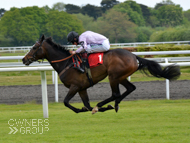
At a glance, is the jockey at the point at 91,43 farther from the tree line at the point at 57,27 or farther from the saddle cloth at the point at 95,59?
the tree line at the point at 57,27

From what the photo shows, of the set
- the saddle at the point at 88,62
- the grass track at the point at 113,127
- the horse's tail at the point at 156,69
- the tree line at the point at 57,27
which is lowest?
the grass track at the point at 113,127

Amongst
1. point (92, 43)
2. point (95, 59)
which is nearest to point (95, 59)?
point (95, 59)

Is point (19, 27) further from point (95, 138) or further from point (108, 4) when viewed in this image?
point (108, 4)

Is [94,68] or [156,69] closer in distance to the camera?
[94,68]

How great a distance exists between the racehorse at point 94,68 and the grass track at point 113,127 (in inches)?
11.3

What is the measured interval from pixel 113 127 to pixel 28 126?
1.18 m

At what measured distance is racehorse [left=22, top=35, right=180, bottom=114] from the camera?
5008 millimetres

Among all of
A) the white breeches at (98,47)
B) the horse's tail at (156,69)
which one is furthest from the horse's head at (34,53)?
the horse's tail at (156,69)

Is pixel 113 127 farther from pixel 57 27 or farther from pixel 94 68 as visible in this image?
pixel 57 27

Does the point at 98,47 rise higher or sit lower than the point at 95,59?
higher

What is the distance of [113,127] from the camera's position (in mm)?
4484

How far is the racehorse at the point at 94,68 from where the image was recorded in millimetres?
5008

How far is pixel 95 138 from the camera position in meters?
3.85

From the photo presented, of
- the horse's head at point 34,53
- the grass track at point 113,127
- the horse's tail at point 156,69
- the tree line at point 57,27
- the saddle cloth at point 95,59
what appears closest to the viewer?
the grass track at point 113,127
